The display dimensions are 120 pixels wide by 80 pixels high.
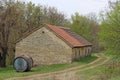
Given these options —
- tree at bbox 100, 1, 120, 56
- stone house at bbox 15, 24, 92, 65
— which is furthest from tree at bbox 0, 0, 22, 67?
tree at bbox 100, 1, 120, 56

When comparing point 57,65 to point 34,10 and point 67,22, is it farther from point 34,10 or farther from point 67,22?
point 67,22

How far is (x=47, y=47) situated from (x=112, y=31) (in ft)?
41.3

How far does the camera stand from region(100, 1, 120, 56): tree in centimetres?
3102

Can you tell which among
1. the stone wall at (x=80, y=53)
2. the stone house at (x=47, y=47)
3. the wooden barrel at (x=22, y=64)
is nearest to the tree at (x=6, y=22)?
the stone house at (x=47, y=47)

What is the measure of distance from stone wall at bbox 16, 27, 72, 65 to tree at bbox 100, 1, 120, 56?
9059 mm

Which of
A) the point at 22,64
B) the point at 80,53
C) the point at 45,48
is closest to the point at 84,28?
the point at 80,53

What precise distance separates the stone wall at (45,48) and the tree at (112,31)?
9.06m

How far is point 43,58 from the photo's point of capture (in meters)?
41.5

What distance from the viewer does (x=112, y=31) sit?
31516 millimetres

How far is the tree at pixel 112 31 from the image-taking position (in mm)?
31016

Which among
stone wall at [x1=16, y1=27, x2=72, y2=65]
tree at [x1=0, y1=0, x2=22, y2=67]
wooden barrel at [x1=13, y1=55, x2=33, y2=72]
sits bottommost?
wooden barrel at [x1=13, y1=55, x2=33, y2=72]

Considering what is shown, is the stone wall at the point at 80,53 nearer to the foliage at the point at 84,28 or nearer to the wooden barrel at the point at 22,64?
the wooden barrel at the point at 22,64

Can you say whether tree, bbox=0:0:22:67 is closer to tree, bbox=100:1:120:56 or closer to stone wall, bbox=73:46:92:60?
stone wall, bbox=73:46:92:60

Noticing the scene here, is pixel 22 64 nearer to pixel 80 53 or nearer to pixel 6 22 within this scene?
pixel 6 22
